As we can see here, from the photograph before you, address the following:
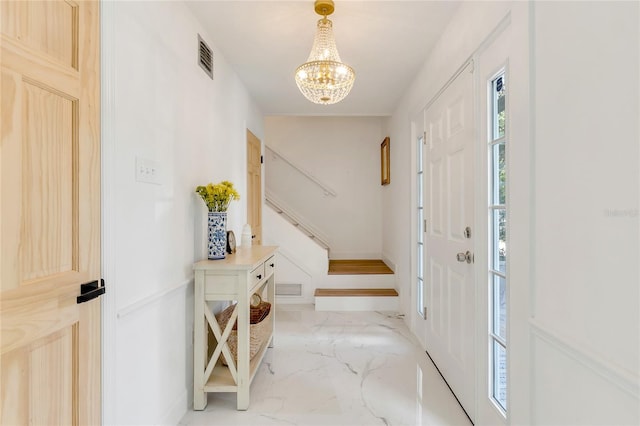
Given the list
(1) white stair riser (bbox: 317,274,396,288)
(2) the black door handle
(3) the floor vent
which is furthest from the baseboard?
(1) white stair riser (bbox: 317,274,396,288)

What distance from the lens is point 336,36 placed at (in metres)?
2.32

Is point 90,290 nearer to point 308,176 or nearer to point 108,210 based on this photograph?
point 108,210

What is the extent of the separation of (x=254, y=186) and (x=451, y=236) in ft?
7.82

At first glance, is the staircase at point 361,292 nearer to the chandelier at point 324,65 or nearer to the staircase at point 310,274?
the staircase at point 310,274

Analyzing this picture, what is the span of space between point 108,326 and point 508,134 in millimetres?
1878

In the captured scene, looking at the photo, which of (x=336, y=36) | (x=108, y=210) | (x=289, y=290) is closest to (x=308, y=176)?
(x=289, y=290)

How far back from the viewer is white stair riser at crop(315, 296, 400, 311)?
12.6ft

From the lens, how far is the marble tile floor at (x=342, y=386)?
6.10ft

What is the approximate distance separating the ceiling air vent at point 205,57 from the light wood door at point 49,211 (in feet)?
3.28

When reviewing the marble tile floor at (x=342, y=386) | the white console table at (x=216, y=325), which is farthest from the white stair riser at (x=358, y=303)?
the white console table at (x=216, y=325)

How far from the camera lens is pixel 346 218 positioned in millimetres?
5523

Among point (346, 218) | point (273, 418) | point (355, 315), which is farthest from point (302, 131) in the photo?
point (273, 418)

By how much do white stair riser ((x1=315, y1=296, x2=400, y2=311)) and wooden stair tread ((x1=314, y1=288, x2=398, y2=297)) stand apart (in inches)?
1.5

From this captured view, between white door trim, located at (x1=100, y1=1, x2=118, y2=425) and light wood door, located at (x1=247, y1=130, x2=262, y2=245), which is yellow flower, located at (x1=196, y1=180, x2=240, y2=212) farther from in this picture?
light wood door, located at (x1=247, y1=130, x2=262, y2=245)
